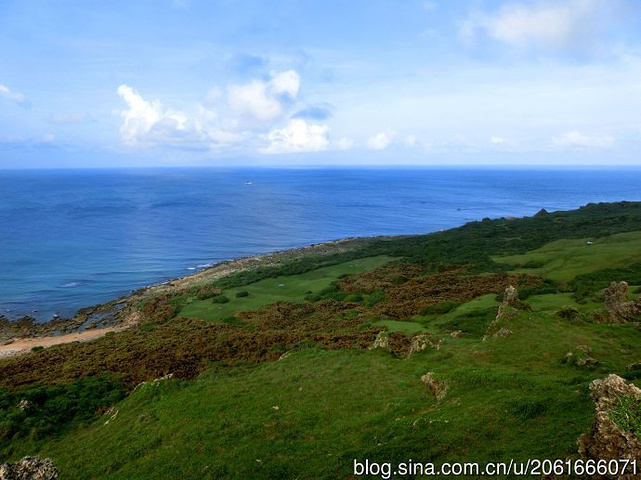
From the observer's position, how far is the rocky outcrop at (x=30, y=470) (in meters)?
15.5

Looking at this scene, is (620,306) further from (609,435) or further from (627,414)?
(609,435)

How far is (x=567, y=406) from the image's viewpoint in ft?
46.4

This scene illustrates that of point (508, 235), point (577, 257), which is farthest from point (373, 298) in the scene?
point (508, 235)

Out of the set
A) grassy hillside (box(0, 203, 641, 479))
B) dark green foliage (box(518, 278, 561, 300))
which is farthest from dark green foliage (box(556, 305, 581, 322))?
dark green foliage (box(518, 278, 561, 300))

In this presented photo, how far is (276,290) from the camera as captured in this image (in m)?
52.2

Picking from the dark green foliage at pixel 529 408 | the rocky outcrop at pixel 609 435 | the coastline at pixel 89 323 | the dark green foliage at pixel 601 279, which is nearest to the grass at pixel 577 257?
the dark green foliage at pixel 601 279

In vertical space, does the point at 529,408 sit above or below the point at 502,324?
above

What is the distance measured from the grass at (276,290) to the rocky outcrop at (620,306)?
29.3m

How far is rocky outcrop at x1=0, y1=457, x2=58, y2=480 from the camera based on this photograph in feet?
50.8

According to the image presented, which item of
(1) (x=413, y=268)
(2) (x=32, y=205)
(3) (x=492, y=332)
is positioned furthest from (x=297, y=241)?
(2) (x=32, y=205)

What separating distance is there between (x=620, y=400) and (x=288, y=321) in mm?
29532

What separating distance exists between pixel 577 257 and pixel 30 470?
49.9 m

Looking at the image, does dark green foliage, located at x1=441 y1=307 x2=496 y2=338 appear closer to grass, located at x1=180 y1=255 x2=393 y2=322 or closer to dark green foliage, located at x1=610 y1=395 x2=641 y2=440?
dark green foliage, located at x1=610 y1=395 x2=641 y2=440

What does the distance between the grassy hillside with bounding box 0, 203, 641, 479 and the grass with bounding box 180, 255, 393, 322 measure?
114 cm
